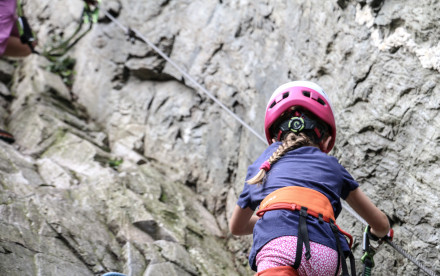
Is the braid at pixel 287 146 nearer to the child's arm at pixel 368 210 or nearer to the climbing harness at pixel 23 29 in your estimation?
the child's arm at pixel 368 210

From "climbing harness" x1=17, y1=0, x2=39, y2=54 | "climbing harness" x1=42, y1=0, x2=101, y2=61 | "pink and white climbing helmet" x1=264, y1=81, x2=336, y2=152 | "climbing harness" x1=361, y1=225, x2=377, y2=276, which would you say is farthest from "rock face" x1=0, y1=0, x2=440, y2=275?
"climbing harness" x1=17, y1=0, x2=39, y2=54

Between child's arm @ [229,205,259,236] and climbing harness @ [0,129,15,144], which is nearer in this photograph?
child's arm @ [229,205,259,236]

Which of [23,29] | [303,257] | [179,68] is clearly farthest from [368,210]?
[23,29]

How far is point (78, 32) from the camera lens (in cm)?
845

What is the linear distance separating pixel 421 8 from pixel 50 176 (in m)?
4.34

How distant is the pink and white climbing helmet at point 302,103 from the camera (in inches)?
133

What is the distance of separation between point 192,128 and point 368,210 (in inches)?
140

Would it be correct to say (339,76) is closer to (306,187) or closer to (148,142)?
(306,187)

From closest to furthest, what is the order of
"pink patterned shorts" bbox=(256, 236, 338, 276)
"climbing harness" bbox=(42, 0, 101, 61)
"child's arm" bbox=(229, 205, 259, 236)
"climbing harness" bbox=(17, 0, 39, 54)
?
"pink patterned shorts" bbox=(256, 236, 338, 276) → "child's arm" bbox=(229, 205, 259, 236) → "climbing harness" bbox=(17, 0, 39, 54) → "climbing harness" bbox=(42, 0, 101, 61)

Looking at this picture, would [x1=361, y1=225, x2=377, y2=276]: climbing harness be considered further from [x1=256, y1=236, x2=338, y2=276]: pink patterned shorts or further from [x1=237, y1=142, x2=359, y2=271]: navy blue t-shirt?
[x1=256, y1=236, x2=338, y2=276]: pink patterned shorts

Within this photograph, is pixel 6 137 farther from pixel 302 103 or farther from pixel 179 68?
pixel 302 103

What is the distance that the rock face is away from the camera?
381cm

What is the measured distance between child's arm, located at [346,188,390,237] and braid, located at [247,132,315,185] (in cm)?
46

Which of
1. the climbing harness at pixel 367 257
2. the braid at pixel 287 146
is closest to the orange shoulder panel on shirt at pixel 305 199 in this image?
the braid at pixel 287 146
